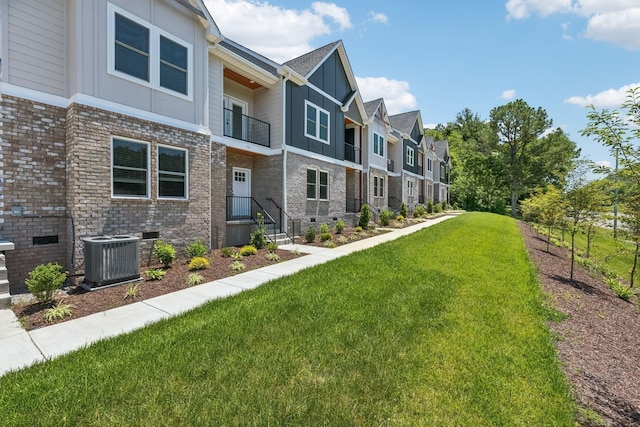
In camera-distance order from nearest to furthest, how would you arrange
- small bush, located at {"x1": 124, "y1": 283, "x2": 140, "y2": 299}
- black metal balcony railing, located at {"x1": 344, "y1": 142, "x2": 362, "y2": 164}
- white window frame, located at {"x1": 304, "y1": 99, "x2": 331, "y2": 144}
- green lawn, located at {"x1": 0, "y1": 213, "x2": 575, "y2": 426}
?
1. green lawn, located at {"x1": 0, "y1": 213, "x2": 575, "y2": 426}
2. small bush, located at {"x1": 124, "y1": 283, "x2": 140, "y2": 299}
3. white window frame, located at {"x1": 304, "y1": 99, "x2": 331, "y2": 144}
4. black metal balcony railing, located at {"x1": 344, "y1": 142, "x2": 362, "y2": 164}

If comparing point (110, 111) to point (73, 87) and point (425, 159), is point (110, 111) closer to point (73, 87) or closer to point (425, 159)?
point (73, 87)

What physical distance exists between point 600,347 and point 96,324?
25.5 ft

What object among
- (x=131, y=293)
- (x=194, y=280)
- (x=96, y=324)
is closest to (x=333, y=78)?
(x=194, y=280)

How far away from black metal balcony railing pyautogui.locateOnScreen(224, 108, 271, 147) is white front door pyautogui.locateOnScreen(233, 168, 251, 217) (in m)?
1.52

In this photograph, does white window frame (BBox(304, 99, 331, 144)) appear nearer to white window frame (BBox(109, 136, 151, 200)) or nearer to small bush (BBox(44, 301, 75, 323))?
white window frame (BBox(109, 136, 151, 200))

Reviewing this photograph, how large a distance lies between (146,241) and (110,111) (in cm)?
352

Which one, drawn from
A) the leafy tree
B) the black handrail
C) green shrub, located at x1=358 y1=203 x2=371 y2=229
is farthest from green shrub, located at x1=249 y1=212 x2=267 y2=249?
the leafy tree

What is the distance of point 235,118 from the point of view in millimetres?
13508

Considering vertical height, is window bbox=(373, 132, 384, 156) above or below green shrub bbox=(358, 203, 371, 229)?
above

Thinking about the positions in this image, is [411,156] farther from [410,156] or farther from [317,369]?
[317,369]

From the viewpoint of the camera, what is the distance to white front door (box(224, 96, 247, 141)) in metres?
12.9

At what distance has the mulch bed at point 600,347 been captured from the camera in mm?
3086

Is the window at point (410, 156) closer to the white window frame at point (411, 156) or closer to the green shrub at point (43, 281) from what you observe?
the white window frame at point (411, 156)

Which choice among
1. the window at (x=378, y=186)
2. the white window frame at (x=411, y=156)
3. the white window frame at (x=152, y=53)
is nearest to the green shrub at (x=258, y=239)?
the white window frame at (x=152, y=53)
